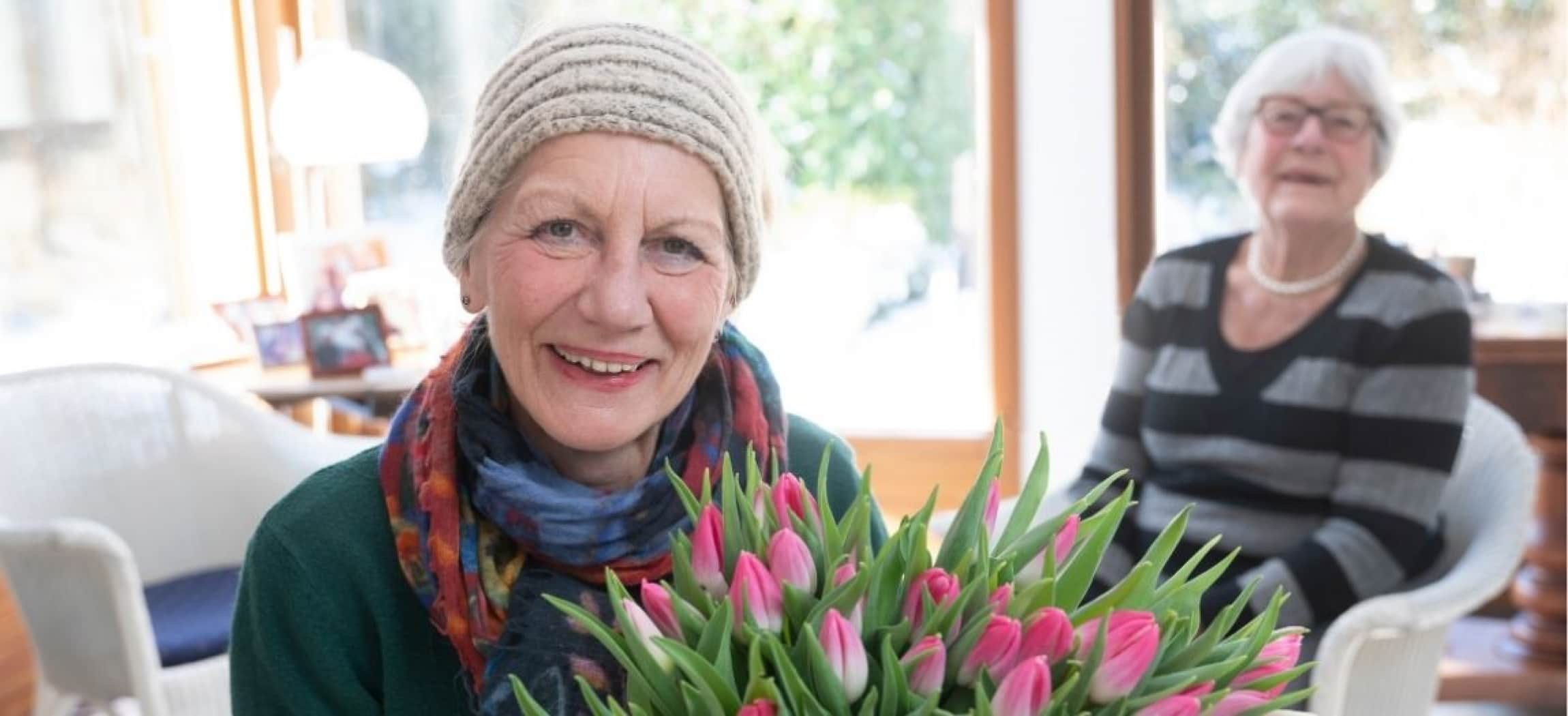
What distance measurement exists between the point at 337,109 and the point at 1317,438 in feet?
8.68

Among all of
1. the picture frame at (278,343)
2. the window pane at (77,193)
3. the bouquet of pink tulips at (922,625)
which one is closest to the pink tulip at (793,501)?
the bouquet of pink tulips at (922,625)

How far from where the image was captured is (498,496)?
1.10m

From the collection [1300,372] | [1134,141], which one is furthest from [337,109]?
[1300,372]

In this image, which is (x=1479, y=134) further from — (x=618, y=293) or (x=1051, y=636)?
(x=1051, y=636)

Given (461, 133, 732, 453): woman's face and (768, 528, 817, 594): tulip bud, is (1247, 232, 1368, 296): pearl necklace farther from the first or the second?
(768, 528, 817, 594): tulip bud

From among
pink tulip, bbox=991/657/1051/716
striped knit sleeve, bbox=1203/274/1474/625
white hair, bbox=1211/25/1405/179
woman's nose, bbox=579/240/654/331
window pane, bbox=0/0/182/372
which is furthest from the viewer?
window pane, bbox=0/0/182/372

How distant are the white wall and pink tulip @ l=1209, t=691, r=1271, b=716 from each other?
3.35m

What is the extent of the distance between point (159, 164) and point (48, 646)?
2.31 metres

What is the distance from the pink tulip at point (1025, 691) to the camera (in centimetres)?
55

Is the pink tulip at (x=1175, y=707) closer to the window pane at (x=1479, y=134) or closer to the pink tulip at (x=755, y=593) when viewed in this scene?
the pink tulip at (x=755, y=593)

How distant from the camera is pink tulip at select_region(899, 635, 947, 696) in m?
0.58

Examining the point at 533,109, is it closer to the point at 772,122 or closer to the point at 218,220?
the point at 772,122

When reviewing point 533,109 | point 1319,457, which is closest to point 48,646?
point 533,109

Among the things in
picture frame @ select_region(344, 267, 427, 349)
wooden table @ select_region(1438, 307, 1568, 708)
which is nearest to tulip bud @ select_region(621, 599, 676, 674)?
wooden table @ select_region(1438, 307, 1568, 708)
